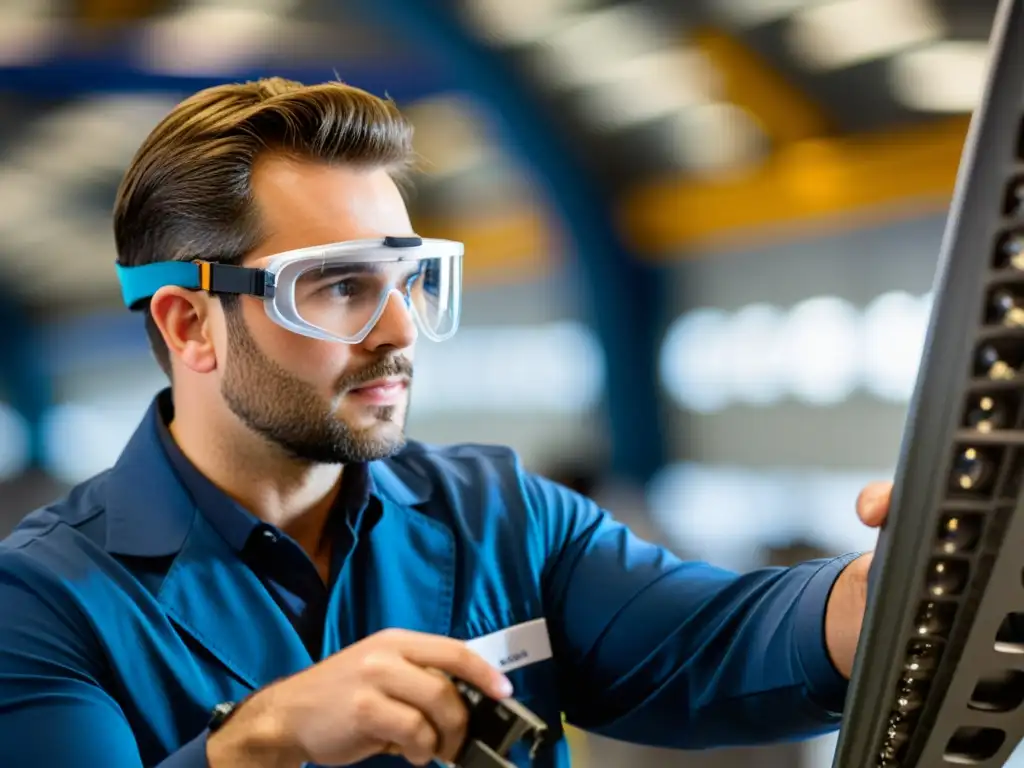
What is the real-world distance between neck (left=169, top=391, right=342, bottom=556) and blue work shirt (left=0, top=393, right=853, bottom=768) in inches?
2.7

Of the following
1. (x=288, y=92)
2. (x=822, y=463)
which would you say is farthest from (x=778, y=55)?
(x=288, y=92)

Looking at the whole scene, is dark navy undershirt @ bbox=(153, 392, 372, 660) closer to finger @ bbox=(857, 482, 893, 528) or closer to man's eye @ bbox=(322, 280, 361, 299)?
man's eye @ bbox=(322, 280, 361, 299)

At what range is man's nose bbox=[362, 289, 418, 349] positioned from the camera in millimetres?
1745

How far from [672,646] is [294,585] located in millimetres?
594

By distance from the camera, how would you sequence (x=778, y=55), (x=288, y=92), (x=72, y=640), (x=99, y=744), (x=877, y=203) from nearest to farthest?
(x=99, y=744) → (x=72, y=640) → (x=288, y=92) → (x=778, y=55) → (x=877, y=203)

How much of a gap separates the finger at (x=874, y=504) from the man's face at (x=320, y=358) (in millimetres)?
829

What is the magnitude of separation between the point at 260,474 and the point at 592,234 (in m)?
8.03

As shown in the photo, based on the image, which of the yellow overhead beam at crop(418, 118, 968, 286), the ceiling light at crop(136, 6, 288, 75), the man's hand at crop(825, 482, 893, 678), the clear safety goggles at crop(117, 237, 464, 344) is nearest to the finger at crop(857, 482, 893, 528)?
the man's hand at crop(825, 482, 893, 678)

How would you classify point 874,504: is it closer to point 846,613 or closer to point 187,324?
point 846,613

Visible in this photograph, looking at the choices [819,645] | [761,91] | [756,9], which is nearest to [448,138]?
[761,91]

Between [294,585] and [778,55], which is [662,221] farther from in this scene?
[294,585]

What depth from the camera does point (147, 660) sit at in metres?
1.51

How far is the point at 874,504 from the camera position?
1.08 m

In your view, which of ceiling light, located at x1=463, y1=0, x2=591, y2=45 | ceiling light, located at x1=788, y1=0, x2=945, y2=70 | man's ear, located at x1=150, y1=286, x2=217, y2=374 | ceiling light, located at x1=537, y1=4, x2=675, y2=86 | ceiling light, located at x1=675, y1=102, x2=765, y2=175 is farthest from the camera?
ceiling light, located at x1=675, y1=102, x2=765, y2=175
